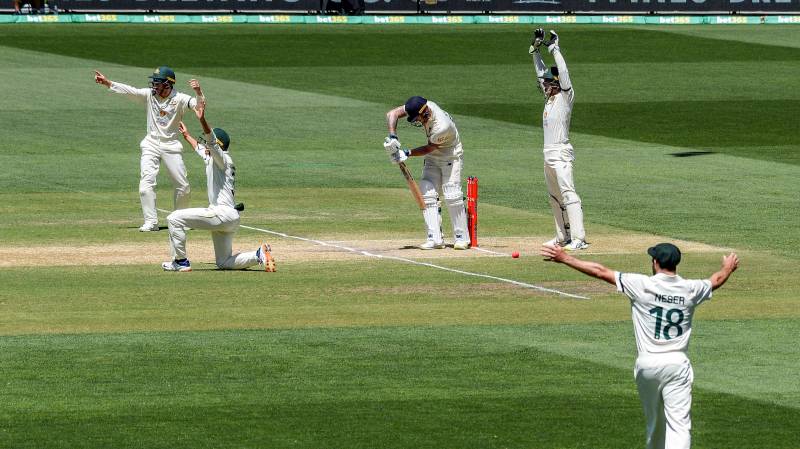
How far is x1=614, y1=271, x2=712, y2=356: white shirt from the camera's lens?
10.5 m

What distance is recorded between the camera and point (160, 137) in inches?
928

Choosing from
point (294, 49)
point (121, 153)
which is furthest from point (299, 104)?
point (294, 49)

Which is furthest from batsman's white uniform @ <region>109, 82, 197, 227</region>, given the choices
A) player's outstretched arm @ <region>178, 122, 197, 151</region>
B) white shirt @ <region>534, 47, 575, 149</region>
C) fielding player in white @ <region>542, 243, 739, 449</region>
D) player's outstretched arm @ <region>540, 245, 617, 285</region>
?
fielding player in white @ <region>542, 243, 739, 449</region>

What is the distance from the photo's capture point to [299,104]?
4197 cm

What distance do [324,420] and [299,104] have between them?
98.3 ft

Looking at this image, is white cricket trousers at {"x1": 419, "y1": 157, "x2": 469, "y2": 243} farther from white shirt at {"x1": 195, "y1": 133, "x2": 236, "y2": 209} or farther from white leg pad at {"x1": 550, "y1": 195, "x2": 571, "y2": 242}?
white shirt at {"x1": 195, "y1": 133, "x2": 236, "y2": 209}

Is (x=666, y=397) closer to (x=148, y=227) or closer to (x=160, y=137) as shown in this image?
(x=148, y=227)

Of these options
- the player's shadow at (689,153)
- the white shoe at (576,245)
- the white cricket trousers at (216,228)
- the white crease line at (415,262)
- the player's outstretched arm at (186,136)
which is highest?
the player's outstretched arm at (186,136)

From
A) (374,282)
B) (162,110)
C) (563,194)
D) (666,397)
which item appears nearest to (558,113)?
(563,194)

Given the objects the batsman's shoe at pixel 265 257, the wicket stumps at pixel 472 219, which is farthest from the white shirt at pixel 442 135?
the batsman's shoe at pixel 265 257

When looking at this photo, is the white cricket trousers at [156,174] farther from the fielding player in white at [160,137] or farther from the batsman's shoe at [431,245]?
the batsman's shoe at [431,245]

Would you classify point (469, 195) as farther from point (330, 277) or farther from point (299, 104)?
point (299, 104)

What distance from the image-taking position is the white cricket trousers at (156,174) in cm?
2312

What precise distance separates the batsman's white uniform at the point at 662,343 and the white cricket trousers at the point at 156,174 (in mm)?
13556
